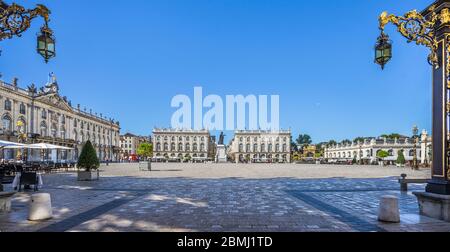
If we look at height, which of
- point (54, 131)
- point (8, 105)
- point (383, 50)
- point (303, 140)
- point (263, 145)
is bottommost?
point (263, 145)

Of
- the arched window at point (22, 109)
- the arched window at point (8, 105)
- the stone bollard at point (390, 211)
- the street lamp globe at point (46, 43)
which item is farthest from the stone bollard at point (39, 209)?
the arched window at point (22, 109)

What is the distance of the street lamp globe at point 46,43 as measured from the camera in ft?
26.9

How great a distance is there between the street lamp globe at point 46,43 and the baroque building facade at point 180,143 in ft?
409

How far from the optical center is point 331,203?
10.5 metres

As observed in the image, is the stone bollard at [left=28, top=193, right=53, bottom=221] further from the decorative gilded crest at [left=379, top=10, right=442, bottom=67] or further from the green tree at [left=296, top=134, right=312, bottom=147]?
the green tree at [left=296, top=134, right=312, bottom=147]

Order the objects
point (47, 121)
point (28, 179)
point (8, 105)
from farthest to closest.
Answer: point (47, 121) < point (8, 105) < point (28, 179)

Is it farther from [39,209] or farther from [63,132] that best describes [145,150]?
[39,209]

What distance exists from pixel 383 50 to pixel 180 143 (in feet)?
420

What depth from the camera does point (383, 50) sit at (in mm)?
8508

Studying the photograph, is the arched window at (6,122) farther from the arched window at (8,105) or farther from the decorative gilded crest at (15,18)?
the decorative gilded crest at (15,18)

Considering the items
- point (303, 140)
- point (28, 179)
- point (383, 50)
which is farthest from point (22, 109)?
point (303, 140)

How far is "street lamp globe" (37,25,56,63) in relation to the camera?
26.9 ft
